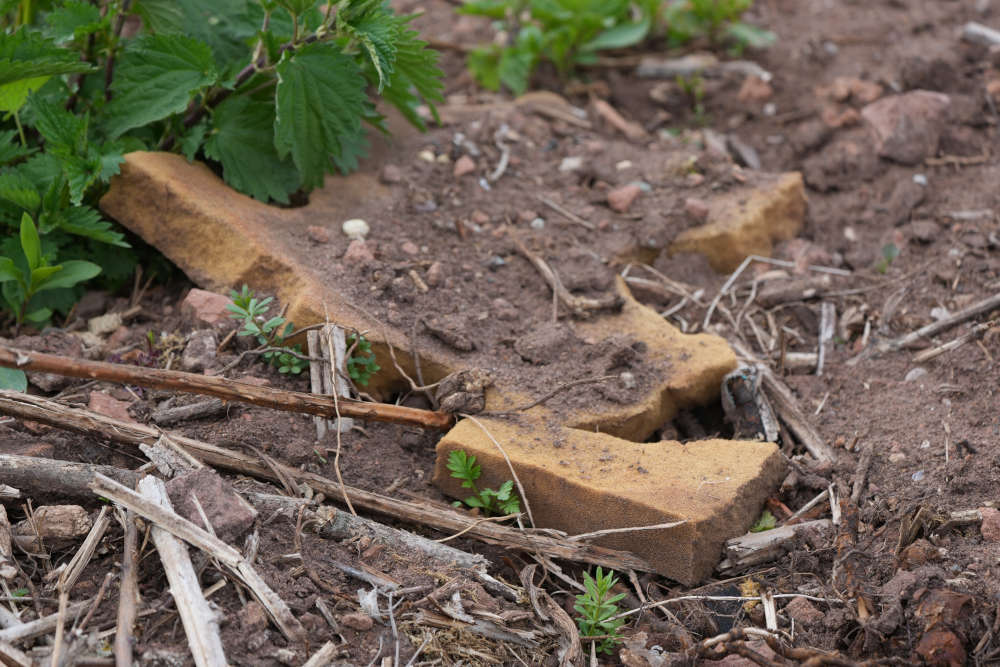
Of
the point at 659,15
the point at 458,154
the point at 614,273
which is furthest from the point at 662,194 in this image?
the point at 659,15

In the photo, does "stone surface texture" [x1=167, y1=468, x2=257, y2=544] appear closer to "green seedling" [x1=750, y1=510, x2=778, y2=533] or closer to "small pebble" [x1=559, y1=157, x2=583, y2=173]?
"green seedling" [x1=750, y1=510, x2=778, y2=533]

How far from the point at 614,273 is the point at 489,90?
145 cm

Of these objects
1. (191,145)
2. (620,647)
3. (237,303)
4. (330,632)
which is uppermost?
(191,145)

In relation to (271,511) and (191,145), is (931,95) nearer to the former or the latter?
(191,145)

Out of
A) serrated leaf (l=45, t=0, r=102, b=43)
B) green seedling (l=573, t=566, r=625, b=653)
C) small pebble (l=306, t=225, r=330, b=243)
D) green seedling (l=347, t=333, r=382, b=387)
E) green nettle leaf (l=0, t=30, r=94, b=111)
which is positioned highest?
serrated leaf (l=45, t=0, r=102, b=43)

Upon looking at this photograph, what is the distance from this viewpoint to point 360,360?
286 centimetres

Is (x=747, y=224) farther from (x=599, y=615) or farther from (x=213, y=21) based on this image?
(x=213, y=21)

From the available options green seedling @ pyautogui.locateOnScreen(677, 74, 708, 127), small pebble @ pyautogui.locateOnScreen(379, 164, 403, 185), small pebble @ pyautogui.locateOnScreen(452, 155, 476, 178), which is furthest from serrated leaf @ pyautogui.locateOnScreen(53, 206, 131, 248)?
green seedling @ pyautogui.locateOnScreen(677, 74, 708, 127)

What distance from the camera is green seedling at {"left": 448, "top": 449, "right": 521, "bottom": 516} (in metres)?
2.60

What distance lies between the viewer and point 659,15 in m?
4.75

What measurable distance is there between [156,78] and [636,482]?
2.03 meters

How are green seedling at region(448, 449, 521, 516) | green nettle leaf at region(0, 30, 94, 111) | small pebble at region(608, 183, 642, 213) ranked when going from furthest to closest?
small pebble at region(608, 183, 642, 213) < green nettle leaf at region(0, 30, 94, 111) < green seedling at region(448, 449, 521, 516)

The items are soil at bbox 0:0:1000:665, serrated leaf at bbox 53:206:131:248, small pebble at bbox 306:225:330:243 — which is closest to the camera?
soil at bbox 0:0:1000:665

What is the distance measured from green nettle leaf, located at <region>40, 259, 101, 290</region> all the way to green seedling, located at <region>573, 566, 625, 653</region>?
1831 millimetres
